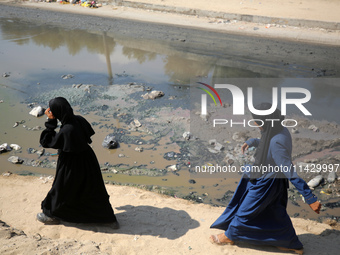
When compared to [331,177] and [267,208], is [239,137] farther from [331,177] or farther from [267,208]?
[267,208]

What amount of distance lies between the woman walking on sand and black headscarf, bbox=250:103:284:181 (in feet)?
5.35

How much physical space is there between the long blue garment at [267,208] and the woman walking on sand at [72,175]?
1347 millimetres

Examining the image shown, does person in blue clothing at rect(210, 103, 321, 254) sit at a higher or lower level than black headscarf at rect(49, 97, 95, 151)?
lower

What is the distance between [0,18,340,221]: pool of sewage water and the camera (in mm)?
5230

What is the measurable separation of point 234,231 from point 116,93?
5210 millimetres

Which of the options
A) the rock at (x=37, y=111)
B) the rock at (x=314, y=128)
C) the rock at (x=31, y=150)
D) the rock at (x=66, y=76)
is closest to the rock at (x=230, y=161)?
the rock at (x=314, y=128)

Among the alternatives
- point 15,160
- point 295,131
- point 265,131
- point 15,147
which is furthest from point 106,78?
point 265,131

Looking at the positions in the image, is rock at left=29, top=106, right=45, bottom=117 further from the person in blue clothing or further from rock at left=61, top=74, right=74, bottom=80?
the person in blue clothing

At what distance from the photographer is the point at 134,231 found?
Result: 378 centimetres

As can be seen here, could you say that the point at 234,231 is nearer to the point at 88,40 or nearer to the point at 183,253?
the point at 183,253

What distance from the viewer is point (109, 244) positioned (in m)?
3.50

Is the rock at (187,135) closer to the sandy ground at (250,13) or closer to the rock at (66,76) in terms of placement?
the rock at (66,76)

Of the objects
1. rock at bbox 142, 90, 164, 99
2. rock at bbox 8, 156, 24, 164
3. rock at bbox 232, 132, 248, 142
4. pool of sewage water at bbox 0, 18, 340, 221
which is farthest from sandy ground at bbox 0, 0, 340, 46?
rock at bbox 8, 156, 24, 164

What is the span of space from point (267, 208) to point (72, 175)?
197 cm
